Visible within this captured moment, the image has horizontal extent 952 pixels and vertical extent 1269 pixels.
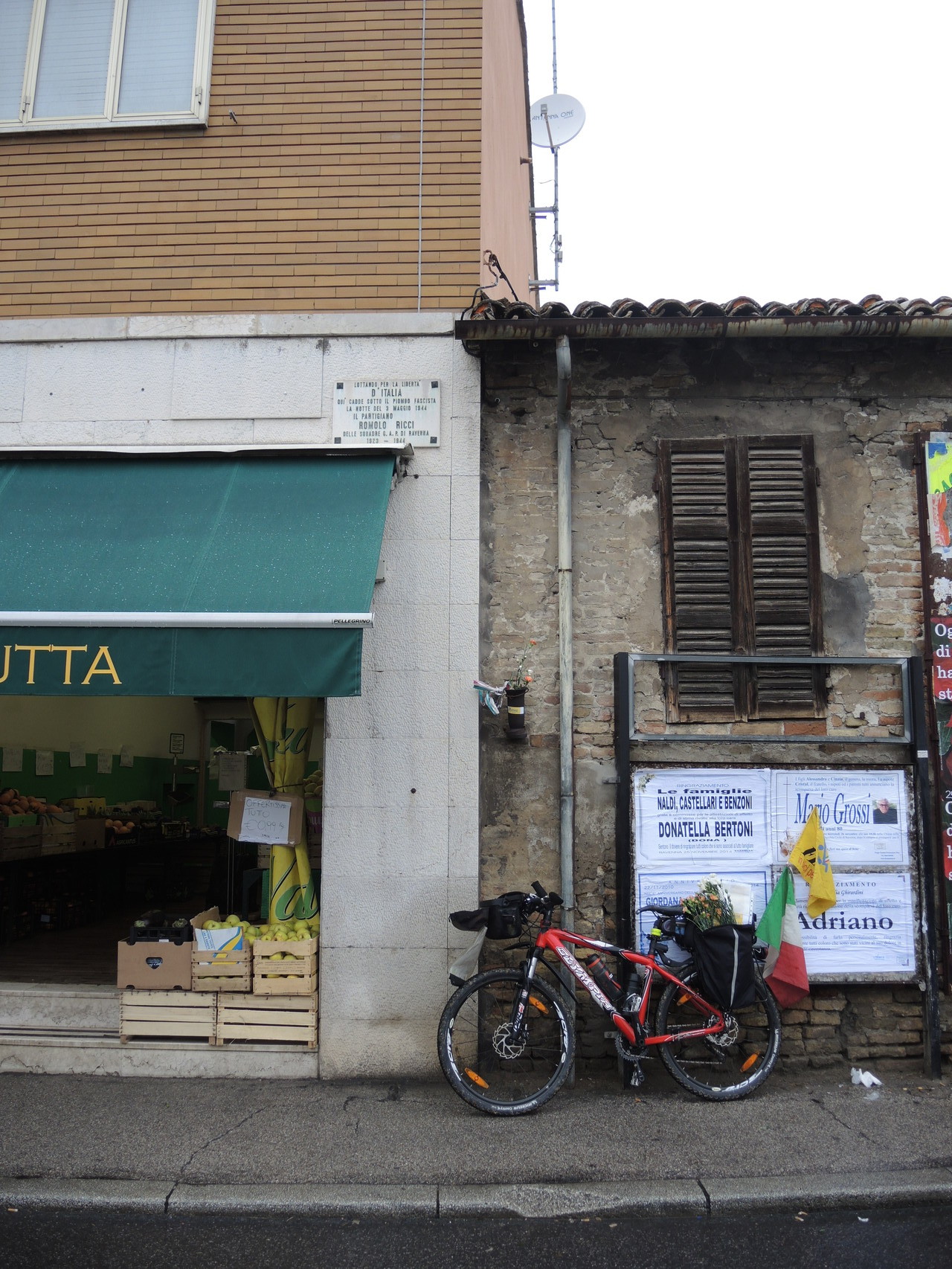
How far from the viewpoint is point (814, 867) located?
5949 millimetres

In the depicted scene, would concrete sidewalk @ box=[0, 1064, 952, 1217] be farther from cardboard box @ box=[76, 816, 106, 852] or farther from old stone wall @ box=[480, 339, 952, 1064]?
cardboard box @ box=[76, 816, 106, 852]

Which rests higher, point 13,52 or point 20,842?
point 13,52

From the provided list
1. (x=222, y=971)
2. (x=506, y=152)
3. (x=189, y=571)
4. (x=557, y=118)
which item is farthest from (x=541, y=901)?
(x=557, y=118)

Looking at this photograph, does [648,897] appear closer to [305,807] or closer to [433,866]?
Result: [433,866]

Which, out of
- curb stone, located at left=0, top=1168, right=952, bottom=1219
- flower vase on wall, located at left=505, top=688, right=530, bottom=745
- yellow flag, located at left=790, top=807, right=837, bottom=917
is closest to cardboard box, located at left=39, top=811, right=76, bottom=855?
curb stone, located at left=0, top=1168, right=952, bottom=1219

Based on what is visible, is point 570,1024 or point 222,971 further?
point 222,971

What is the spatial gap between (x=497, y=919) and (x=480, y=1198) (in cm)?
147

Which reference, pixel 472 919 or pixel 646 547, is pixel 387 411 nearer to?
pixel 646 547

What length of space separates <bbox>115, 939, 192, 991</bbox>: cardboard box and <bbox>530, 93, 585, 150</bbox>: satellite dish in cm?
980

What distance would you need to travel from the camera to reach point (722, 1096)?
17.6 ft

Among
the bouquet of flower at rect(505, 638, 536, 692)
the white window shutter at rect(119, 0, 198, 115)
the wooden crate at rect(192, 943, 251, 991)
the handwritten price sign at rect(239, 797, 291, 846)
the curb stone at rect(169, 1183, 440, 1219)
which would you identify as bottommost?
the curb stone at rect(169, 1183, 440, 1219)

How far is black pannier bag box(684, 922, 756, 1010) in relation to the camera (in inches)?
214

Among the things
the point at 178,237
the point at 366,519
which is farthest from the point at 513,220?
the point at 366,519

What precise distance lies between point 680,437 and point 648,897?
122 inches
